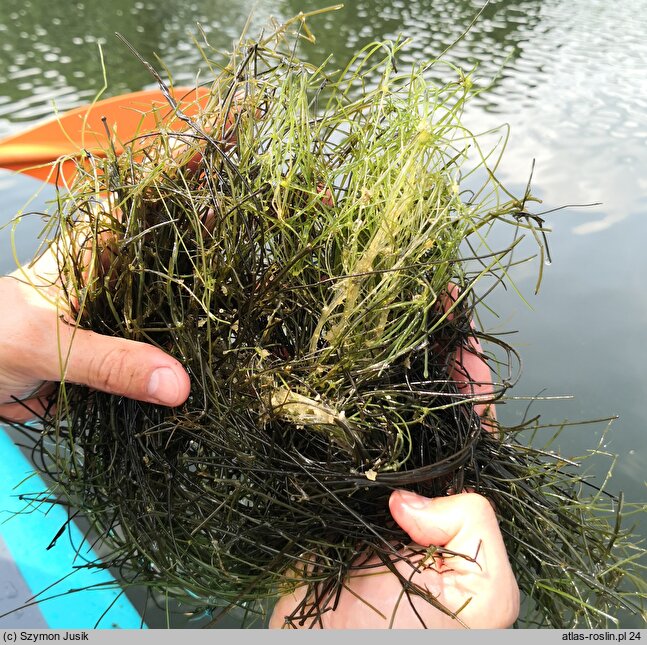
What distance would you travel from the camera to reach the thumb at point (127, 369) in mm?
505

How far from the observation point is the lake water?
1320mm

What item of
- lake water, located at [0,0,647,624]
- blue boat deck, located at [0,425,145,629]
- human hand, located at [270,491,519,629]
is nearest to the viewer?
human hand, located at [270,491,519,629]

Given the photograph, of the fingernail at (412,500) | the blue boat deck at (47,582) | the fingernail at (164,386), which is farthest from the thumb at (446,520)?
the blue boat deck at (47,582)

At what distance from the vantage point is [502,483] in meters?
0.56

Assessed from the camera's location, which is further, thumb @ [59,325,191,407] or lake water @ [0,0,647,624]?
lake water @ [0,0,647,624]

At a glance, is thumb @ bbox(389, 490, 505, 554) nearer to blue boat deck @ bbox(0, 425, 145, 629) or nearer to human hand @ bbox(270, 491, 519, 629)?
human hand @ bbox(270, 491, 519, 629)

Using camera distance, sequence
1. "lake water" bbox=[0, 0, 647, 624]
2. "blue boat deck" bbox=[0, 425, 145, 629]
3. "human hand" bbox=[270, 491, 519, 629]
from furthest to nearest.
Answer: "lake water" bbox=[0, 0, 647, 624]
"blue boat deck" bbox=[0, 425, 145, 629]
"human hand" bbox=[270, 491, 519, 629]

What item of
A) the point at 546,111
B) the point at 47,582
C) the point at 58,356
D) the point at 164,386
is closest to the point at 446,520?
the point at 164,386

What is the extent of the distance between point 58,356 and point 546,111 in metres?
2.57

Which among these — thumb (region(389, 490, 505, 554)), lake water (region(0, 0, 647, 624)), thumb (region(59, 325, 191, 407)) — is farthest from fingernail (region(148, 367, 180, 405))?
lake water (region(0, 0, 647, 624))

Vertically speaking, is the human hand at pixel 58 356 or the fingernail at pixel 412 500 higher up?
the human hand at pixel 58 356

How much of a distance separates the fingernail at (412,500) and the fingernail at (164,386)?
223 mm

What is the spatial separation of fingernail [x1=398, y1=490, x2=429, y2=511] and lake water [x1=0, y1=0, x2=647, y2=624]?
0.31m

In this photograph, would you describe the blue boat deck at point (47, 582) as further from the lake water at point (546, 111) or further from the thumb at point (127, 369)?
the lake water at point (546, 111)
